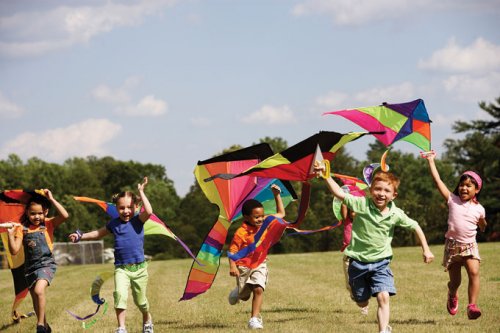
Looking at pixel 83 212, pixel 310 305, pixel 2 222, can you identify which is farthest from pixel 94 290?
pixel 83 212

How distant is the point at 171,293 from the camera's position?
17672 mm

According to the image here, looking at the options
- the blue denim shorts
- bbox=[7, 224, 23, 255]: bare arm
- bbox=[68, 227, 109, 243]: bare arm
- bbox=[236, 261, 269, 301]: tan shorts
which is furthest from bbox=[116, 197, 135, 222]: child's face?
the blue denim shorts

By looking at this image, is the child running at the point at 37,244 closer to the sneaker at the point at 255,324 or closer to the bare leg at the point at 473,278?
the sneaker at the point at 255,324

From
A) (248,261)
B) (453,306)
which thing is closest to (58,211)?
(248,261)

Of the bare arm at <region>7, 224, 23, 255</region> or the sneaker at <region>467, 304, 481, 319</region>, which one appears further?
the bare arm at <region>7, 224, 23, 255</region>

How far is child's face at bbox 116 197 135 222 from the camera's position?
34.4ft

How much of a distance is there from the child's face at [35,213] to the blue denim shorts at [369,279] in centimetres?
407

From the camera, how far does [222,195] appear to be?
12.1 m

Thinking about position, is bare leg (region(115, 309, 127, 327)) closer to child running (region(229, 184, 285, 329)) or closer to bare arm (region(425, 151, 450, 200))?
child running (region(229, 184, 285, 329))

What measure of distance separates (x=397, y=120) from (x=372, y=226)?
9.20 feet

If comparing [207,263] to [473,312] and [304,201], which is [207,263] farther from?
[473,312]

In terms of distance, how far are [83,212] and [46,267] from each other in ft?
207

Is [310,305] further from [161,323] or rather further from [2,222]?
[2,222]

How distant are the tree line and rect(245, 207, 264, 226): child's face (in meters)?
47.2
